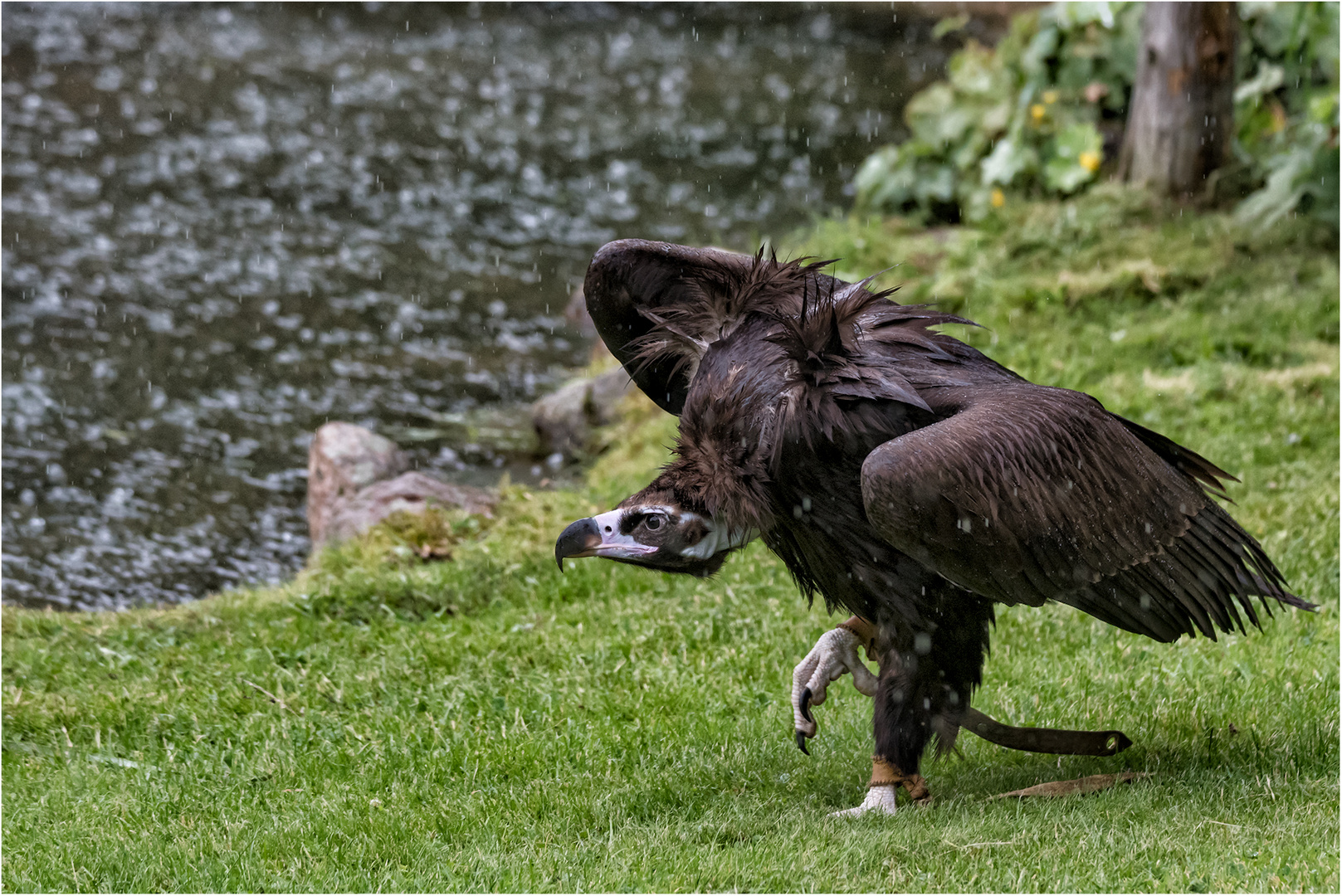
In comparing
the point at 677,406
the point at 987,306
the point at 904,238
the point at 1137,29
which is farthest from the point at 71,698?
the point at 1137,29

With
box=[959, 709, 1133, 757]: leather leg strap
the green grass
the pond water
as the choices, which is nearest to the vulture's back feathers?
box=[959, 709, 1133, 757]: leather leg strap

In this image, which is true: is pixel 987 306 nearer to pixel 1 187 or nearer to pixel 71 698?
pixel 71 698

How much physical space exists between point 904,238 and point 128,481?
6281 mm

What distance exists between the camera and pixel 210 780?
504 cm

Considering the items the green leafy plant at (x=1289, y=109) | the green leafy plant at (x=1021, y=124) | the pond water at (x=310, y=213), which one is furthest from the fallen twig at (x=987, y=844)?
the green leafy plant at (x=1021, y=124)


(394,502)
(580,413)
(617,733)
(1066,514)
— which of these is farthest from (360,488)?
(1066,514)

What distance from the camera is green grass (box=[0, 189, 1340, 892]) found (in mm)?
4188

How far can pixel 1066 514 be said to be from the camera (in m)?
4.33

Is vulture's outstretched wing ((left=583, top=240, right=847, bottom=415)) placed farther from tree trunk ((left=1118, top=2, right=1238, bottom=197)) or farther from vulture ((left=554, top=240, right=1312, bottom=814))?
tree trunk ((left=1118, top=2, right=1238, bottom=197))

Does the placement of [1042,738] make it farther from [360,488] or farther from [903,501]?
[360,488]

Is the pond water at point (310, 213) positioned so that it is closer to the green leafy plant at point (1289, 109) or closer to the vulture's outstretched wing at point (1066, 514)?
the green leafy plant at point (1289, 109)

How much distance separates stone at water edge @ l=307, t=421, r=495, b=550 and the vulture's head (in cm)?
386

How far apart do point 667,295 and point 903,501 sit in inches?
61.2

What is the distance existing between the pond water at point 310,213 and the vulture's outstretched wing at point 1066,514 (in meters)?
5.04
